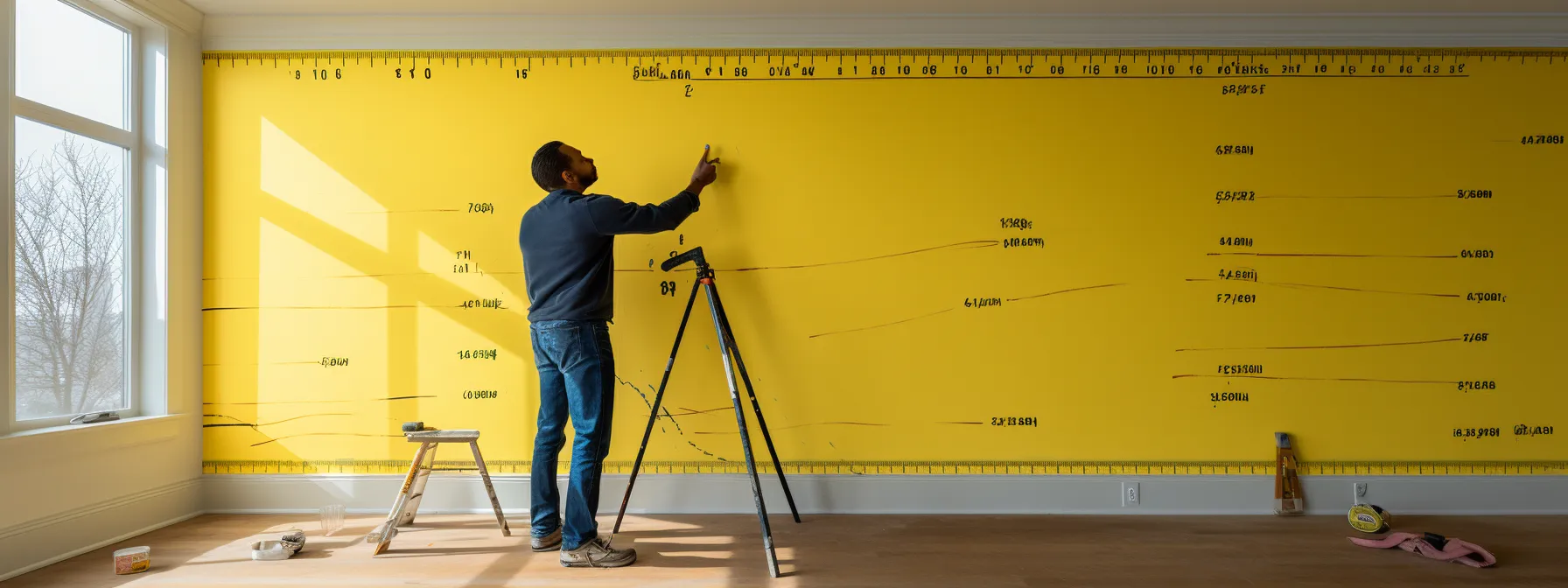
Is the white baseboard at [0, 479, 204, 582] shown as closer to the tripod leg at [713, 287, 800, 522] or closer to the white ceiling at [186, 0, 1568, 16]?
the white ceiling at [186, 0, 1568, 16]

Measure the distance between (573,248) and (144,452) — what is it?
2136 millimetres

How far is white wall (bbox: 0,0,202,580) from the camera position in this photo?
3.01 meters

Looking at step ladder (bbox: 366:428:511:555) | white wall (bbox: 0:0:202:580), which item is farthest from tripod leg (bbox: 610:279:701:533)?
white wall (bbox: 0:0:202:580)

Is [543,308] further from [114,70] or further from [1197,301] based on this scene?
[1197,301]

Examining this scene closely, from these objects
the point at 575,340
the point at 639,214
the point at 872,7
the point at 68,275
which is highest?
the point at 872,7

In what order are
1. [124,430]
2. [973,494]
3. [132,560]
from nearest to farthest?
[132,560], [124,430], [973,494]

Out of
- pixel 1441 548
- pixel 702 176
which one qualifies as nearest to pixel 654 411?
pixel 702 176

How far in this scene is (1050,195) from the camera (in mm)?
3771

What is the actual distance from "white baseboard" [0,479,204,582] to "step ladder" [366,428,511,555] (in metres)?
0.89

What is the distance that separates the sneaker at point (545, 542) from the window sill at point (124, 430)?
1746mm

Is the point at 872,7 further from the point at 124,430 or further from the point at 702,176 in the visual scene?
the point at 124,430

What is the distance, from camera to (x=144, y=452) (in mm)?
3523

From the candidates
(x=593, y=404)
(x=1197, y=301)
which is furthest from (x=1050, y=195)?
(x=593, y=404)

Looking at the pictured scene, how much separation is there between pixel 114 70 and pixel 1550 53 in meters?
6.32
